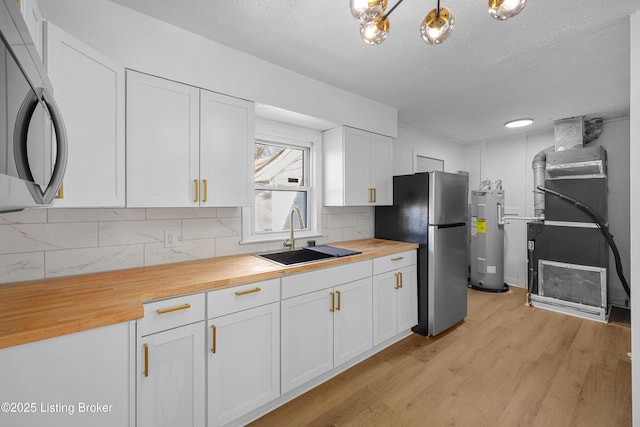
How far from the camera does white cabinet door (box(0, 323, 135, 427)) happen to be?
0.92m

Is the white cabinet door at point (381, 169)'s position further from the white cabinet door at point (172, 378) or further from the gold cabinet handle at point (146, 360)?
the gold cabinet handle at point (146, 360)

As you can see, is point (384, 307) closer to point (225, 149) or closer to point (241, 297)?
point (241, 297)

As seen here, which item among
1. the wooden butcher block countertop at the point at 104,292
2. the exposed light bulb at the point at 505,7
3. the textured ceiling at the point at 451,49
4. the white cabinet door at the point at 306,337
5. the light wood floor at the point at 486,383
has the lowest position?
the light wood floor at the point at 486,383

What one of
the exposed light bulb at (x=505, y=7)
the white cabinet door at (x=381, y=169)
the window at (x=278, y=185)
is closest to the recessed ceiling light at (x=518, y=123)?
the white cabinet door at (x=381, y=169)

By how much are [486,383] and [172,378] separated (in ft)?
7.10

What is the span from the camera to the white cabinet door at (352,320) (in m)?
2.16

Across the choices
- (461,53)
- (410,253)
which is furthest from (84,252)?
(461,53)

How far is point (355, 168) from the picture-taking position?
111 inches

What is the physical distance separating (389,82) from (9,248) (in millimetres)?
2824

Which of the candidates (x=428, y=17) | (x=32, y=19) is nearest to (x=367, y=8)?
(x=428, y=17)

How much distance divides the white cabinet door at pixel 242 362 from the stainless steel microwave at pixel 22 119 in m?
1.10

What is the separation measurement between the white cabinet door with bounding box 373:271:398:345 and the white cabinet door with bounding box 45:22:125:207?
200 cm

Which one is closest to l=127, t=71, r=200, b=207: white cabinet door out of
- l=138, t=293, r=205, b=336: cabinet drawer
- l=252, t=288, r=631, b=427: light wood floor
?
l=138, t=293, r=205, b=336: cabinet drawer

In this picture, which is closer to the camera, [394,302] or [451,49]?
[451,49]
